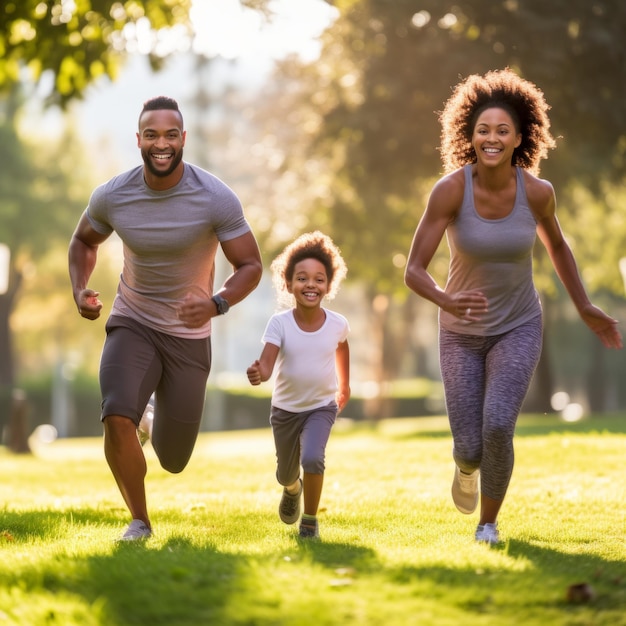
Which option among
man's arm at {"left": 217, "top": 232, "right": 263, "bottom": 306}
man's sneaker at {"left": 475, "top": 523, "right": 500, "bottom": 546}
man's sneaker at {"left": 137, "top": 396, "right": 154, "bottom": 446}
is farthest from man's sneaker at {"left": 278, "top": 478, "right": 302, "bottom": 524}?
man's arm at {"left": 217, "top": 232, "right": 263, "bottom": 306}

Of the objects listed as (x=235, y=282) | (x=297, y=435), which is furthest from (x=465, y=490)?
(x=235, y=282)

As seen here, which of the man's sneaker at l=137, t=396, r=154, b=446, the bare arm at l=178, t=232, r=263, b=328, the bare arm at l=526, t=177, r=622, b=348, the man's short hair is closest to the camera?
the bare arm at l=178, t=232, r=263, b=328

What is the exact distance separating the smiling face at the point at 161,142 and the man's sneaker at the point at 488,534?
266 centimetres

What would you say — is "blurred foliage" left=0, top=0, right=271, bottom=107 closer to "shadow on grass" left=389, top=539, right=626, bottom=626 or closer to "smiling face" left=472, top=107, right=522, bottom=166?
"smiling face" left=472, top=107, right=522, bottom=166

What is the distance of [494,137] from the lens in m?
6.91

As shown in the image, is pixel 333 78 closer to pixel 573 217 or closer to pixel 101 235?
pixel 573 217

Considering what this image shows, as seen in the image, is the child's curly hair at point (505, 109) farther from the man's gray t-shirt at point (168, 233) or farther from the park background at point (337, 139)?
the park background at point (337, 139)

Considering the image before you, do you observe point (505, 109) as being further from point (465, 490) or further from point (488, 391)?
point (465, 490)

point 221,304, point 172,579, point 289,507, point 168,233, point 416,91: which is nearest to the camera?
point 172,579

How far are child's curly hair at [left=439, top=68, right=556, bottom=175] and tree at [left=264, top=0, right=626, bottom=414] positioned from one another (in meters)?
11.1

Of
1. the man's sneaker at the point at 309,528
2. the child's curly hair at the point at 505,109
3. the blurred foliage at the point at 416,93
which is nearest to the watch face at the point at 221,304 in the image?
the man's sneaker at the point at 309,528

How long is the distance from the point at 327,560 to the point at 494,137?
99.1 inches

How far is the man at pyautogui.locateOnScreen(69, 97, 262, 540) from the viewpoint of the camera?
700 centimetres

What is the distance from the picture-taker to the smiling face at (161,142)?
7.00 m
